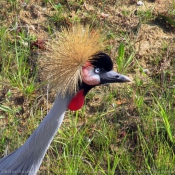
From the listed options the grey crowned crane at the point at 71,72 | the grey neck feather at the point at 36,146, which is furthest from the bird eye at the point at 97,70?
the grey neck feather at the point at 36,146

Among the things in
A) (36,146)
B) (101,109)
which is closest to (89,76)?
(36,146)

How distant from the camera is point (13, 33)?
9.09ft

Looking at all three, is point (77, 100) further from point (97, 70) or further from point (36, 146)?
point (36, 146)

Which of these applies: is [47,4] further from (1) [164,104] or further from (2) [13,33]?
(1) [164,104]

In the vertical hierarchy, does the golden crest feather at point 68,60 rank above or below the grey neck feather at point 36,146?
above

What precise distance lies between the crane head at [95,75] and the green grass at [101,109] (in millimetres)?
462

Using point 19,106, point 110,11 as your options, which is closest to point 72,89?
point 19,106

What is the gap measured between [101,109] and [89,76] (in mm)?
908

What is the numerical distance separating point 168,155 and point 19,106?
0.89m

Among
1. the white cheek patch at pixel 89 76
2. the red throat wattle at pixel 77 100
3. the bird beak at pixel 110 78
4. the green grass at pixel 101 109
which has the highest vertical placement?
the white cheek patch at pixel 89 76

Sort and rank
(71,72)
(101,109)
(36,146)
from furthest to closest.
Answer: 1. (101,109)
2. (36,146)
3. (71,72)

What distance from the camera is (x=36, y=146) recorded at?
5.65 feet

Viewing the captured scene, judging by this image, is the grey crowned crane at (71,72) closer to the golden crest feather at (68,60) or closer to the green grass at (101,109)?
the golden crest feather at (68,60)

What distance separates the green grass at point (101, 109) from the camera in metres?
2.17
